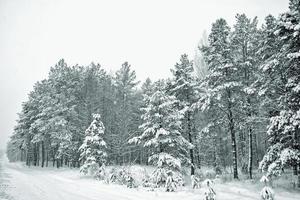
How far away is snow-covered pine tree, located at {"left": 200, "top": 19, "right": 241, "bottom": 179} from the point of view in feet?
70.5

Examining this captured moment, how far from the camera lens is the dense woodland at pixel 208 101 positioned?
14.1 metres

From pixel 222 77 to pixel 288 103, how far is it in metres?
8.17

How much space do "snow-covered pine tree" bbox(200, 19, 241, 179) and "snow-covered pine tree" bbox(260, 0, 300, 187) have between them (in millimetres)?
6168

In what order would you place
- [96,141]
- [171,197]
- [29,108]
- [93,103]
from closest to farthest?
1. [171,197]
2. [96,141]
3. [93,103]
4. [29,108]

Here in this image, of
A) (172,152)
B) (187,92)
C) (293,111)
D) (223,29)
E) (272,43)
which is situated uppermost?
(223,29)

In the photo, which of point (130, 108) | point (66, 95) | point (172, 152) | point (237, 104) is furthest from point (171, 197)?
point (66, 95)

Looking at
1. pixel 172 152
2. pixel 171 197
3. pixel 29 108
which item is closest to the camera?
pixel 171 197

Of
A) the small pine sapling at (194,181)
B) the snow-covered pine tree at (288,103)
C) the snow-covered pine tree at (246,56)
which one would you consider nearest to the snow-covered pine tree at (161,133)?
the small pine sapling at (194,181)

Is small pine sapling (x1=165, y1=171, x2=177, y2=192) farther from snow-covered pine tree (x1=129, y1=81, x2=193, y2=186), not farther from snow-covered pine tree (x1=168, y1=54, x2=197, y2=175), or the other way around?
snow-covered pine tree (x1=168, y1=54, x2=197, y2=175)

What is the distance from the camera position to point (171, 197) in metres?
13.3

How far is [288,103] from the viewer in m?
14.3

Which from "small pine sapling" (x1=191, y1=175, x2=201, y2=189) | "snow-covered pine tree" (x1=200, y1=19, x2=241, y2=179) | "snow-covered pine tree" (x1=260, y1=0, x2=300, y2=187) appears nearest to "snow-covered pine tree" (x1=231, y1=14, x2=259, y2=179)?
"snow-covered pine tree" (x1=200, y1=19, x2=241, y2=179)

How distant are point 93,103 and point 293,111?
95.6ft

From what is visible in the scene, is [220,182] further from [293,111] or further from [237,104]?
[293,111]
